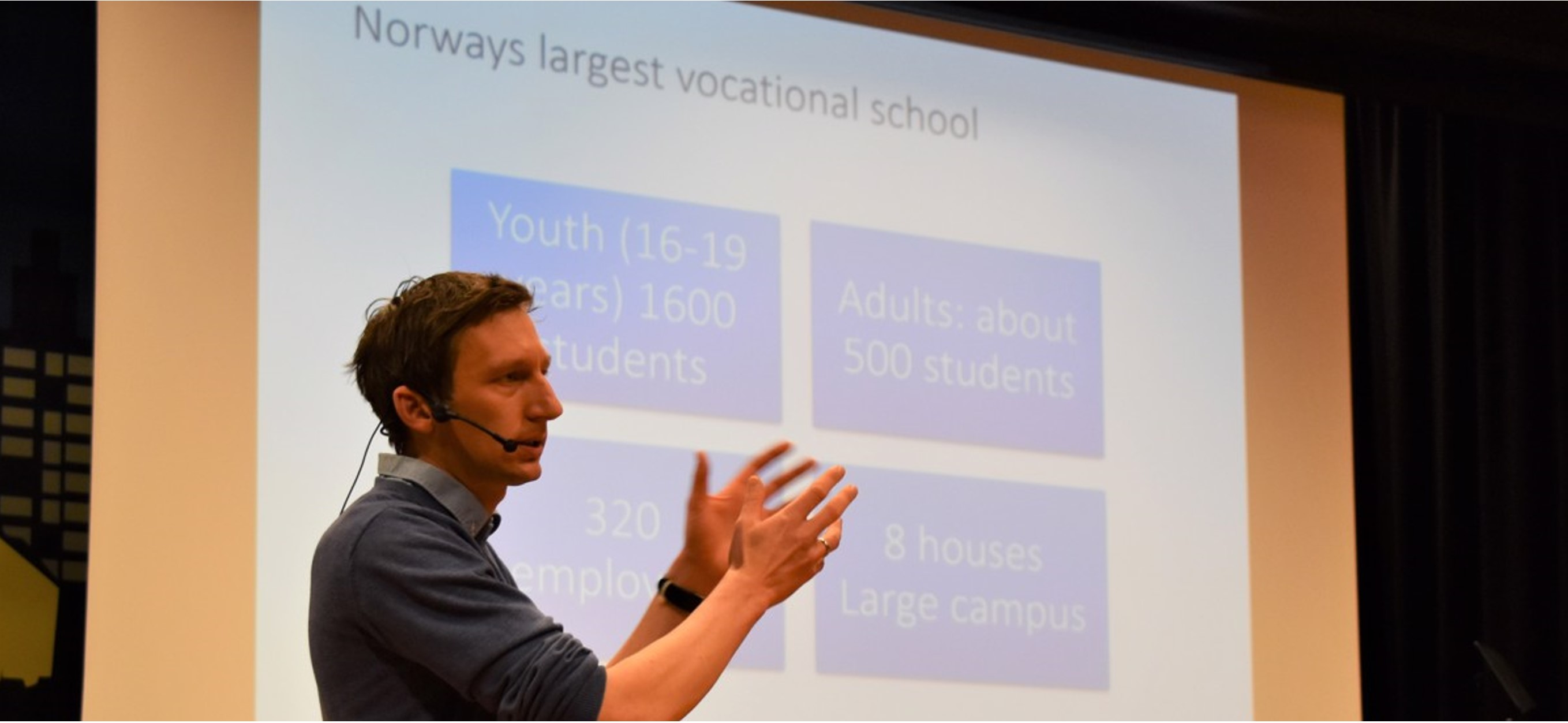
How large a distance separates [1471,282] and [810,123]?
2.17 meters

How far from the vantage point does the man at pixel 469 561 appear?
6.07 ft

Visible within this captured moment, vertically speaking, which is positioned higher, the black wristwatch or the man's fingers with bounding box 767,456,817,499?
the man's fingers with bounding box 767,456,817,499

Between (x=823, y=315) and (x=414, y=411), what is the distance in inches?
76.0

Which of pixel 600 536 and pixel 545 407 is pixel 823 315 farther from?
pixel 545 407

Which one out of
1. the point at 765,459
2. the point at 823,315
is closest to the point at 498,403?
the point at 765,459

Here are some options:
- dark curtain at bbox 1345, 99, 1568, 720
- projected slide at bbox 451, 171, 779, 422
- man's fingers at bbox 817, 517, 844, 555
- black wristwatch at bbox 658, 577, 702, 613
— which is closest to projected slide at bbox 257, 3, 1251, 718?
projected slide at bbox 451, 171, 779, 422

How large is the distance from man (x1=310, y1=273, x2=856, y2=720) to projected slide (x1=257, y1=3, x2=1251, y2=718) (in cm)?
134

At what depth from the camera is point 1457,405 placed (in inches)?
201

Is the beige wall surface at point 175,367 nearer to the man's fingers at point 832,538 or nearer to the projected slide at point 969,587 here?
the projected slide at point 969,587

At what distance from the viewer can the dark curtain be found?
16.0ft

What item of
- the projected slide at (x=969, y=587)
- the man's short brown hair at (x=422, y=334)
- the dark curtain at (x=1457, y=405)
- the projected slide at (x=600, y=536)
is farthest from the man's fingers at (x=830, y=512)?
the dark curtain at (x=1457, y=405)

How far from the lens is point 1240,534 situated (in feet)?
14.4

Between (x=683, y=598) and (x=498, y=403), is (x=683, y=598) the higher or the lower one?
the lower one

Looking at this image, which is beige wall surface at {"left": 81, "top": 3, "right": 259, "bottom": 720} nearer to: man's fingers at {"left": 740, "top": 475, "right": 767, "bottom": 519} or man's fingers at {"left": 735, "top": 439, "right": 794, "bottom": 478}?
man's fingers at {"left": 735, "top": 439, "right": 794, "bottom": 478}
